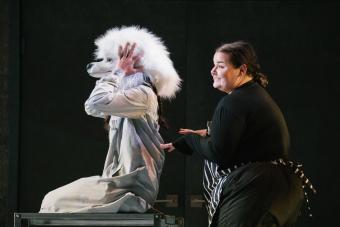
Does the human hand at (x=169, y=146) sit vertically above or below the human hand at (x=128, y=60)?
below

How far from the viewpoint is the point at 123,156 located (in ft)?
9.81

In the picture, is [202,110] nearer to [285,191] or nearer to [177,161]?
[177,161]

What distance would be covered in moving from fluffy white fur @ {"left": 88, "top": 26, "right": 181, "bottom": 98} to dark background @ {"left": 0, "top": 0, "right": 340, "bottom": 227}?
141cm

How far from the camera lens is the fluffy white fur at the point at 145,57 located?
3.11m

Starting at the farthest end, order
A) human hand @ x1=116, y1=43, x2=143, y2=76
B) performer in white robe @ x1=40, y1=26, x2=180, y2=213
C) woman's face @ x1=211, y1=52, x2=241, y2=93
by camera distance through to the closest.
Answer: human hand @ x1=116, y1=43, x2=143, y2=76 → performer in white robe @ x1=40, y1=26, x2=180, y2=213 → woman's face @ x1=211, y1=52, x2=241, y2=93

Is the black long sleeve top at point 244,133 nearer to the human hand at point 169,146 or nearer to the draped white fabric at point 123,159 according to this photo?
the human hand at point 169,146

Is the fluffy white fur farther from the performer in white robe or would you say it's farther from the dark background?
the dark background

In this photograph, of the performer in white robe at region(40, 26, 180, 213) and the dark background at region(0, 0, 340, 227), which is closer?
the performer in white robe at region(40, 26, 180, 213)

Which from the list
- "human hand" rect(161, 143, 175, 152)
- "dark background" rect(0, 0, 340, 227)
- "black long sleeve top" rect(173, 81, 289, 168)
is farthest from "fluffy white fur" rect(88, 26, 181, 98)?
"dark background" rect(0, 0, 340, 227)

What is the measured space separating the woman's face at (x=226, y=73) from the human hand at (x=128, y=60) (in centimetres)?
44

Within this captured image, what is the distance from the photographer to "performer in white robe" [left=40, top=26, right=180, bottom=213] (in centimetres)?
287

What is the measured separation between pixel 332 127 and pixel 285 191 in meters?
2.10

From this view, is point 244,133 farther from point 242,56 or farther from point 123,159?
point 123,159

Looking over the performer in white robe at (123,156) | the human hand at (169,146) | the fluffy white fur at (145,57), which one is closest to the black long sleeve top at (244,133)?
the human hand at (169,146)
